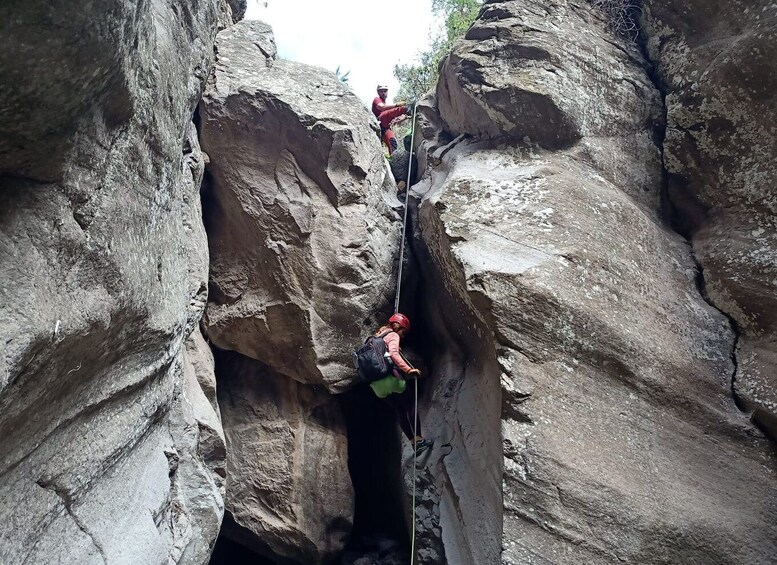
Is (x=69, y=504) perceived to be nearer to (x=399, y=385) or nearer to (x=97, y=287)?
(x=97, y=287)

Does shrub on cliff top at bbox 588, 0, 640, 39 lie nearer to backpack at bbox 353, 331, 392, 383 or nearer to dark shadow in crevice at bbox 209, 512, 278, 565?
backpack at bbox 353, 331, 392, 383

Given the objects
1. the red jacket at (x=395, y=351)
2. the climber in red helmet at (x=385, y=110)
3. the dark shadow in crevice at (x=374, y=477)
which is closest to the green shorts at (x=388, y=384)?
the red jacket at (x=395, y=351)

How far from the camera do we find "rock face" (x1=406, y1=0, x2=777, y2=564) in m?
4.96

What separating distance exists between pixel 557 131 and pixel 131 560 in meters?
6.42

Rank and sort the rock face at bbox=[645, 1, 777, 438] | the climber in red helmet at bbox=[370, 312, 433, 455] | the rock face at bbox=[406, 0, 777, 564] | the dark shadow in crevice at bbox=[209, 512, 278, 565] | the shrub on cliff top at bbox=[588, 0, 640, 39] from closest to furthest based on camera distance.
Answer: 1. the rock face at bbox=[406, 0, 777, 564]
2. the rock face at bbox=[645, 1, 777, 438]
3. the climber in red helmet at bbox=[370, 312, 433, 455]
4. the shrub on cliff top at bbox=[588, 0, 640, 39]
5. the dark shadow in crevice at bbox=[209, 512, 278, 565]

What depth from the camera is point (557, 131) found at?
702 centimetres

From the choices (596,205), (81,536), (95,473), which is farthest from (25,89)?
(596,205)

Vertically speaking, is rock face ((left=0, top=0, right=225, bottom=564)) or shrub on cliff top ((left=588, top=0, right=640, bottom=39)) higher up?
shrub on cliff top ((left=588, top=0, right=640, bottom=39))

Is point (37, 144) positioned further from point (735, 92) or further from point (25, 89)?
point (735, 92)

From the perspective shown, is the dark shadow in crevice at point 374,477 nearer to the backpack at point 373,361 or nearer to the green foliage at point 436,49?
the backpack at point 373,361

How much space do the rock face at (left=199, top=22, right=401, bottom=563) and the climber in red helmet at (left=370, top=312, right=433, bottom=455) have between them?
2.04ft

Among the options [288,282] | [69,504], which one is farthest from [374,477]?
[69,504]

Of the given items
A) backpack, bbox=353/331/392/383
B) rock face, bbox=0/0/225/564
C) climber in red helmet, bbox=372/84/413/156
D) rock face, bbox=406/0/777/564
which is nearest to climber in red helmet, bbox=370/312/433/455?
backpack, bbox=353/331/392/383

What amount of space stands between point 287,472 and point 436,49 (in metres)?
11.3
